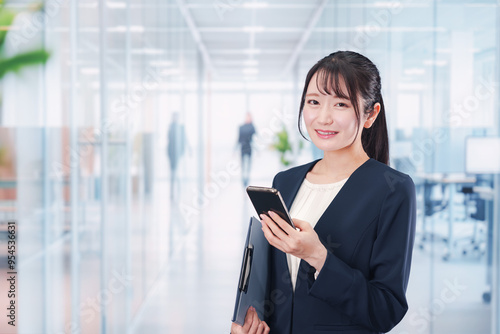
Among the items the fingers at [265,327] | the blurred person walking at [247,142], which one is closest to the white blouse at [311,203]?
the fingers at [265,327]

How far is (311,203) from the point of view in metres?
1.32

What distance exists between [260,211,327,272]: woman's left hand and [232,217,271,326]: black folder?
0.12 m

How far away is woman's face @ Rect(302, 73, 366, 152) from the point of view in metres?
1.17

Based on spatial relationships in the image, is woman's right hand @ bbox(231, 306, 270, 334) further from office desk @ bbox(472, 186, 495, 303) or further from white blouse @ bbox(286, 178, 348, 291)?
office desk @ bbox(472, 186, 495, 303)

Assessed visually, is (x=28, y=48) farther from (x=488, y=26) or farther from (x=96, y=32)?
(x=488, y=26)

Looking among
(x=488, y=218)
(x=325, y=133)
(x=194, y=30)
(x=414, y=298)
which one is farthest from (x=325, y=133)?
(x=194, y=30)

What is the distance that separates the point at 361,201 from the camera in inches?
46.0

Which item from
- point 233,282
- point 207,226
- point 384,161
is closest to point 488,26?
point 384,161

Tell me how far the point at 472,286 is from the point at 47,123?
3.33 m

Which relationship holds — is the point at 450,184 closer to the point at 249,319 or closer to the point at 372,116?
the point at 372,116

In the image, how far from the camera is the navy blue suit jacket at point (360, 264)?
110 cm

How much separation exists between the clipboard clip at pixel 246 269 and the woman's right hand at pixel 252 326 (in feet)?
0.40

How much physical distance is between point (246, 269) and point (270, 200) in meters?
0.23

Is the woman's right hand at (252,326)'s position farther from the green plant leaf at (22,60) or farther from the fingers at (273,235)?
the green plant leaf at (22,60)
